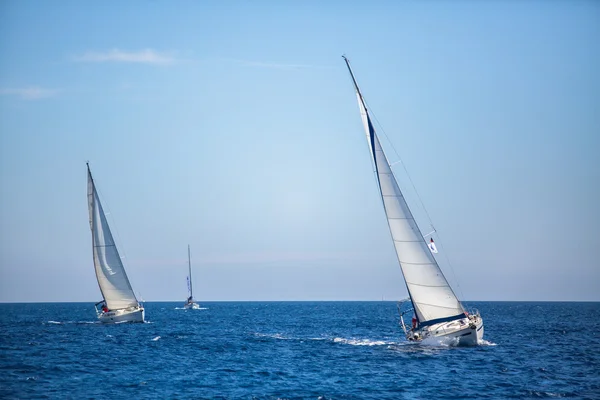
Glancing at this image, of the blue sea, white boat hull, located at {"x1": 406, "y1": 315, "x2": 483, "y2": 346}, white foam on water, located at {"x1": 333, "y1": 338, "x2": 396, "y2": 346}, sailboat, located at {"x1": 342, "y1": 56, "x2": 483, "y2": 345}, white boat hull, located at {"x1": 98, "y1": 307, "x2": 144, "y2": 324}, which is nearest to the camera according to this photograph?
the blue sea

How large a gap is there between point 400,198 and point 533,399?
57.4 feet

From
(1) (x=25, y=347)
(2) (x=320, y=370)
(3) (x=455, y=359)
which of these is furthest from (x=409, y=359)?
(1) (x=25, y=347)

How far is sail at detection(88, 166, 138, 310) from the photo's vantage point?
7888 centimetres

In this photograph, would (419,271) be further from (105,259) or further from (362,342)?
(105,259)

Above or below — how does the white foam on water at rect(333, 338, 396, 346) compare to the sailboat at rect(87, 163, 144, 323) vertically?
below

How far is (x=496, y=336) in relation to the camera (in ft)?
227

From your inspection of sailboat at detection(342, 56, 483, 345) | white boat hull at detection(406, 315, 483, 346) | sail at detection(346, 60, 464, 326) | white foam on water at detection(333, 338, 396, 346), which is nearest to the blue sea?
white foam on water at detection(333, 338, 396, 346)

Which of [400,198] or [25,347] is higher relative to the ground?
[400,198]

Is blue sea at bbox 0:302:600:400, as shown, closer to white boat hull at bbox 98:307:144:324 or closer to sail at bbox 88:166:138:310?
sail at bbox 88:166:138:310

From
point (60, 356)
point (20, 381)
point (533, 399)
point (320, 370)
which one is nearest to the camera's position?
point (533, 399)

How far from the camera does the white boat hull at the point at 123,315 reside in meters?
80.3

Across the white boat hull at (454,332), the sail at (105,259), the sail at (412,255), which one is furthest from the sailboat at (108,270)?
the sail at (412,255)

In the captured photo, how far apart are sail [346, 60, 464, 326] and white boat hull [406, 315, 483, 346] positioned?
52 cm

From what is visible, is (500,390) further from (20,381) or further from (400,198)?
(20,381)
